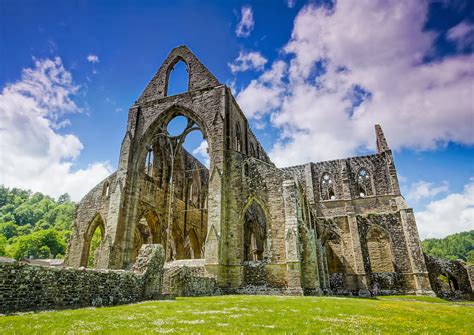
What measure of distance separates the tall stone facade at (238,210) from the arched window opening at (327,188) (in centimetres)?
11

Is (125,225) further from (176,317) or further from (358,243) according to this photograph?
(358,243)

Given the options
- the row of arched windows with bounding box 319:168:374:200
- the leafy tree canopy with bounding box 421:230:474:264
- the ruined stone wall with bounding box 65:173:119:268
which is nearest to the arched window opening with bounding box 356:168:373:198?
the row of arched windows with bounding box 319:168:374:200

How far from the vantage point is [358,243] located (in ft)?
90.2

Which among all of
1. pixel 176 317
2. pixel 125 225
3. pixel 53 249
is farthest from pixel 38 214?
pixel 176 317

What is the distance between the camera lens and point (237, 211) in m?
18.0

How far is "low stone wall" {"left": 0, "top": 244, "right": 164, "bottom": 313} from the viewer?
22.2ft

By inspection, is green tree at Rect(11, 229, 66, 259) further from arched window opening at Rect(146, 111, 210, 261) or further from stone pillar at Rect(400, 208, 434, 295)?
stone pillar at Rect(400, 208, 434, 295)

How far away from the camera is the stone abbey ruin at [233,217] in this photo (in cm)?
1614

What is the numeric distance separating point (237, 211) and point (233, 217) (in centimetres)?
43

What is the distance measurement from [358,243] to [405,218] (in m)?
4.60

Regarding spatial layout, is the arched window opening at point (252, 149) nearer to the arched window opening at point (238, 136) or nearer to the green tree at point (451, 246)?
the arched window opening at point (238, 136)

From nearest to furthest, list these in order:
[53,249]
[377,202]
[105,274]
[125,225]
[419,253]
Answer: [105,274], [125,225], [419,253], [377,202], [53,249]

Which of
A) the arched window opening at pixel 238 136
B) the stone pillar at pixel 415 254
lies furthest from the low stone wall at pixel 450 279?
the arched window opening at pixel 238 136

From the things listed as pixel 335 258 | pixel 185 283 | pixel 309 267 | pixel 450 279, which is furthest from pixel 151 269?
pixel 450 279
